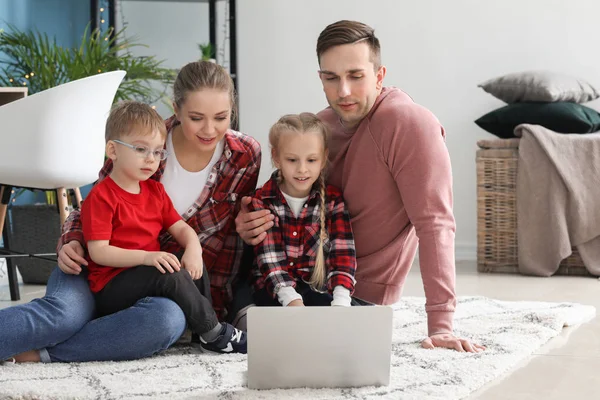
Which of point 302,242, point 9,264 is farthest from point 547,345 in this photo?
point 9,264

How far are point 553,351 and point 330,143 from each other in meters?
0.76

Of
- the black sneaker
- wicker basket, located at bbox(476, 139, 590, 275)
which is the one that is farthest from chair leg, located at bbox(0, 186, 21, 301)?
wicker basket, located at bbox(476, 139, 590, 275)

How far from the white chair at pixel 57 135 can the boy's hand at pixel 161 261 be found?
0.89 metres

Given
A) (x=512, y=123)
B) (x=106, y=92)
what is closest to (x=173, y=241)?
(x=106, y=92)

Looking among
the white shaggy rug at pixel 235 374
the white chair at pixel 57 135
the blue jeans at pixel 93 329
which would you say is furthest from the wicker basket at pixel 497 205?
the blue jeans at pixel 93 329

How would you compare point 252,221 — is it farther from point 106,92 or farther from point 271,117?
point 271,117

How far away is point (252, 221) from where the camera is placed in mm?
2104

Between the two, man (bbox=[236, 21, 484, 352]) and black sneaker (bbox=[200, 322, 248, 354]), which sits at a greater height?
man (bbox=[236, 21, 484, 352])

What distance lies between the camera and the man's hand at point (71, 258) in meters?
2.04

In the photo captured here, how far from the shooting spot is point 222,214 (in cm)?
220

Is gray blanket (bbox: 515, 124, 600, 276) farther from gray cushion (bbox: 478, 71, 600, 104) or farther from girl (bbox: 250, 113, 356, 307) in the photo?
girl (bbox: 250, 113, 356, 307)

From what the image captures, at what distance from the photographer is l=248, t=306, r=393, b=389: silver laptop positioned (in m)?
1.62

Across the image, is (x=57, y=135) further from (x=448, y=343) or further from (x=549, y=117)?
(x=549, y=117)

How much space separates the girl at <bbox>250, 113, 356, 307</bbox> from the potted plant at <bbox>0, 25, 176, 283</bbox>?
1.46m
